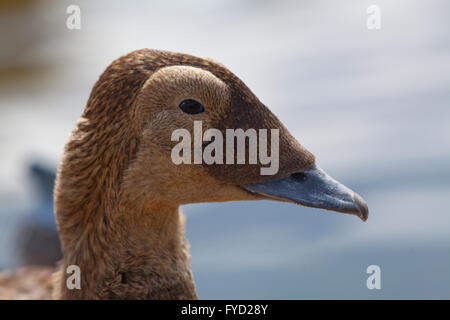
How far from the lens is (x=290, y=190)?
2705 millimetres

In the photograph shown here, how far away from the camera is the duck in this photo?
8.86 feet

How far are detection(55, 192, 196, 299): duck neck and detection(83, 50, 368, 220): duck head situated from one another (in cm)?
15

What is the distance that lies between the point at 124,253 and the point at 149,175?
432mm

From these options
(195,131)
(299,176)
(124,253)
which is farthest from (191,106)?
(124,253)

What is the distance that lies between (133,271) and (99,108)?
0.83 metres

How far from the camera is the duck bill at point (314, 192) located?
8.63 feet

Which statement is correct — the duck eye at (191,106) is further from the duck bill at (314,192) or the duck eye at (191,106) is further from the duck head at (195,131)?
the duck bill at (314,192)

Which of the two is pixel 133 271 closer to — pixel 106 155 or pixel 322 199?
pixel 106 155

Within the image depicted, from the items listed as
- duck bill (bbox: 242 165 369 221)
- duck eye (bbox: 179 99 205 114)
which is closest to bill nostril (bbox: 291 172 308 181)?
duck bill (bbox: 242 165 369 221)

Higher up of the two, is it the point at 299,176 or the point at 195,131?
the point at 195,131

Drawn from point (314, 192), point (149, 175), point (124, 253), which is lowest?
point (124, 253)

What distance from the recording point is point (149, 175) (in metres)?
2.76

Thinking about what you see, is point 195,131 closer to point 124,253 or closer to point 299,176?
point 299,176
